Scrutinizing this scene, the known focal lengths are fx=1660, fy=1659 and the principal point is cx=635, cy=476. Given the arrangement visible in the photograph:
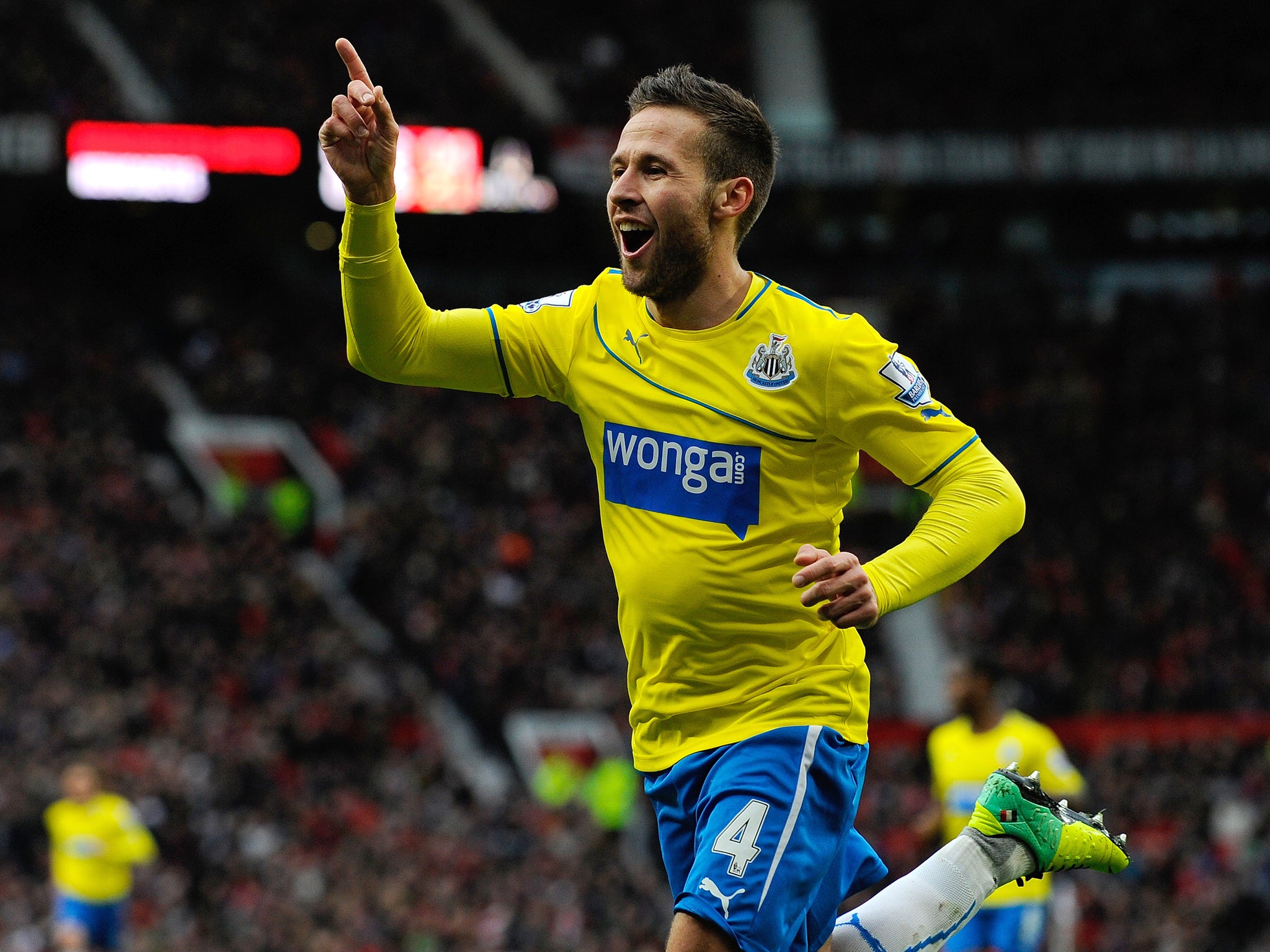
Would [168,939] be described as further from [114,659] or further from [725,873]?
[725,873]

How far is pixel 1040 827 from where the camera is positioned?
16.0ft

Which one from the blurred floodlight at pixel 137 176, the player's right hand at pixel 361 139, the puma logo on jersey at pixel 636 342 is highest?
the blurred floodlight at pixel 137 176

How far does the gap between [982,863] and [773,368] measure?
5.47 feet

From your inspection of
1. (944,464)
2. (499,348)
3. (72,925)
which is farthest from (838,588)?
(72,925)

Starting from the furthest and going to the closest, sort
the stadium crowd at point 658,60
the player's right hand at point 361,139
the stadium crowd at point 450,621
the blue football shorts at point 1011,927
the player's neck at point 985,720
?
the stadium crowd at point 658,60
the stadium crowd at point 450,621
the player's neck at point 985,720
the blue football shorts at point 1011,927
the player's right hand at point 361,139

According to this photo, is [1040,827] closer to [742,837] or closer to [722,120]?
[742,837]

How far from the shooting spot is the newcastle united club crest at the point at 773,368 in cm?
409

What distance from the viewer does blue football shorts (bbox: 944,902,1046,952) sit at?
29.1 feet

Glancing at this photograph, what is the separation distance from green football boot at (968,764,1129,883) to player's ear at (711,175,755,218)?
74.9 inches

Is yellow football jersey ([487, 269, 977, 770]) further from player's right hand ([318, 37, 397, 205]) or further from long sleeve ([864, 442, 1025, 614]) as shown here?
player's right hand ([318, 37, 397, 205])

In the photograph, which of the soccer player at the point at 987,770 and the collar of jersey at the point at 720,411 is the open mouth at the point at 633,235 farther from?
the soccer player at the point at 987,770

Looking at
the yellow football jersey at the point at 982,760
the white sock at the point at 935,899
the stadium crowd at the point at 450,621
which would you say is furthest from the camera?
the stadium crowd at the point at 450,621

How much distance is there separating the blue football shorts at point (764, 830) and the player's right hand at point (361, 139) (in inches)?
64.1

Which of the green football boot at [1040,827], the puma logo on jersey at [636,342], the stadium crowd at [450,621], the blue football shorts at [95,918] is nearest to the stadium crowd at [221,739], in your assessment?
the stadium crowd at [450,621]
